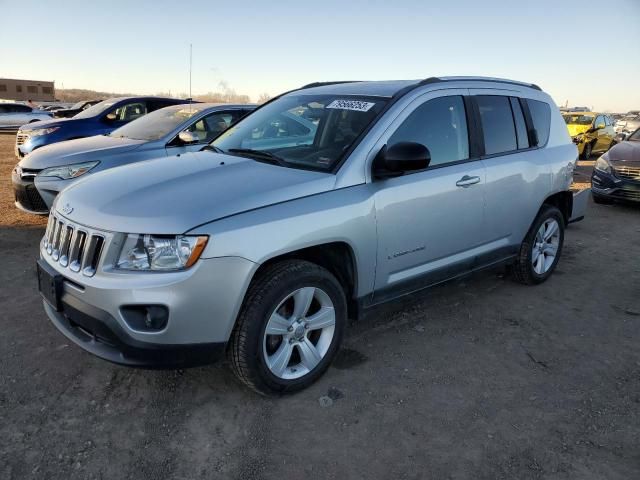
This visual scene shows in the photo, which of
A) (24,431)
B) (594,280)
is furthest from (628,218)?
(24,431)

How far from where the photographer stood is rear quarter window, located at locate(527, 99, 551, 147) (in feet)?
15.2

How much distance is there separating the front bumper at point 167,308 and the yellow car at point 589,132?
1620cm

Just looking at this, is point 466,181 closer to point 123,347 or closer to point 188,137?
point 123,347

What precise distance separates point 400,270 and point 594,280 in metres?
2.88

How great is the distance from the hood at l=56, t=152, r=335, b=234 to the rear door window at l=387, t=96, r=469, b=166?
32.4 inches

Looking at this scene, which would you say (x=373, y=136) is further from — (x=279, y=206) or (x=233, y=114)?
(x=233, y=114)

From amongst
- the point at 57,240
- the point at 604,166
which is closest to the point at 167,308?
the point at 57,240

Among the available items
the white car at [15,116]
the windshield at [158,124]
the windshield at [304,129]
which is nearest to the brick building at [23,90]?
the white car at [15,116]

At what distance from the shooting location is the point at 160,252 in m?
2.49

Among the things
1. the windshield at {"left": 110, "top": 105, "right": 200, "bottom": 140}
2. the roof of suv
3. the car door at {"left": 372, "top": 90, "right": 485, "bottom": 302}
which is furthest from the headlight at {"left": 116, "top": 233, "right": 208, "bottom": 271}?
the windshield at {"left": 110, "top": 105, "right": 200, "bottom": 140}

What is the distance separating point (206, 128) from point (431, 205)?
409cm

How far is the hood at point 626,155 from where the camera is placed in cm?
846

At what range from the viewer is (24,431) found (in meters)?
2.60

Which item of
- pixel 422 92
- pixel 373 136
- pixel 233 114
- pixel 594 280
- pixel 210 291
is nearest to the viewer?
pixel 210 291
